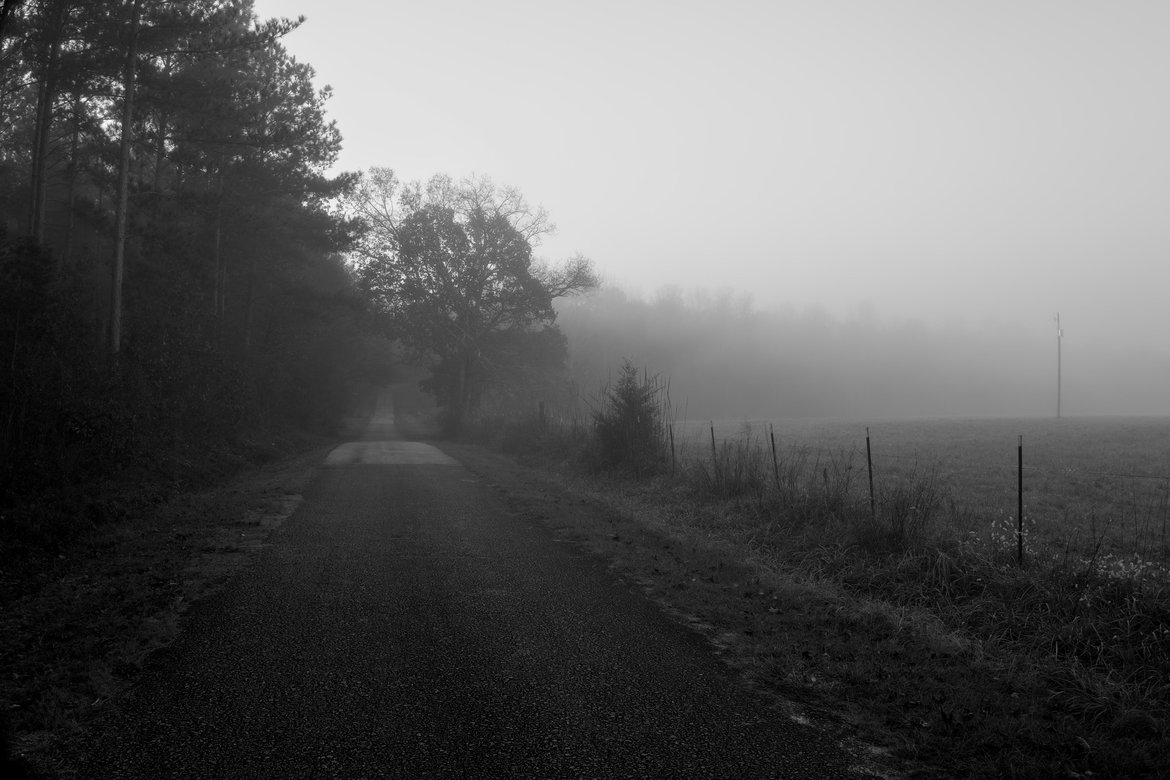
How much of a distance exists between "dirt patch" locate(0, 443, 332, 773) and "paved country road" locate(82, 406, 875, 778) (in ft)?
0.80

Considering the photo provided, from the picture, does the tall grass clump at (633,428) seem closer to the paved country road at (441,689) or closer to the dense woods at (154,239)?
the paved country road at (441,689)

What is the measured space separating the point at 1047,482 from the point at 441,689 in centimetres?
1813

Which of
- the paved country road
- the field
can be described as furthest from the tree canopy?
the paved country road

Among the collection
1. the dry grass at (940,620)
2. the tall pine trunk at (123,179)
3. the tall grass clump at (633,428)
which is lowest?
the dry grass at (940,620)

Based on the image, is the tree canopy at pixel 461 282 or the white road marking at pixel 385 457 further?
the tree canopy at pixel 461 282

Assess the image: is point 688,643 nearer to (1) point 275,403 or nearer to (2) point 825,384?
(1) point 275,403

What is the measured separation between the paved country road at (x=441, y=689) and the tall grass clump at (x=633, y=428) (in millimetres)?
8601

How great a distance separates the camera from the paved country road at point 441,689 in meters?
A: 3.56

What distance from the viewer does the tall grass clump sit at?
53.8 ft

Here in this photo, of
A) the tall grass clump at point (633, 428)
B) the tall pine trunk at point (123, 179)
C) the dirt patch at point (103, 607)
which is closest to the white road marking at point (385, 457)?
the tall grass clump at point (633, 428)

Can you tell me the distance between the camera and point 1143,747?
393 centimetres

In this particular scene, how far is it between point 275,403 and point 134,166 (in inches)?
387

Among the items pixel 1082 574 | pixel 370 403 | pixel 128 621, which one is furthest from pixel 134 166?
pixel 370 403

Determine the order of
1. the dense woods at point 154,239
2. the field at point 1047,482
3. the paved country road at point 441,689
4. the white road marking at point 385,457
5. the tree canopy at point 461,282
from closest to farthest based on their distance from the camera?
the paved country road at point 441,689
the field at point 1047,482
the dense woods at point 154,239
the white road marking at point 385,457
the tree canopy at point 461,282
